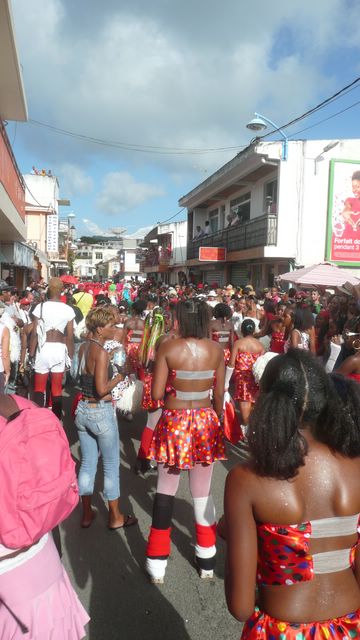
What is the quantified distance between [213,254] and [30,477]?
68.2ft

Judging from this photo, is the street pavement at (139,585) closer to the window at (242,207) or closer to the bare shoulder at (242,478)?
the bare shoulder at (242,478)

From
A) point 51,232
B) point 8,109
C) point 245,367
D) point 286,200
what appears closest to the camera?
point 245,367

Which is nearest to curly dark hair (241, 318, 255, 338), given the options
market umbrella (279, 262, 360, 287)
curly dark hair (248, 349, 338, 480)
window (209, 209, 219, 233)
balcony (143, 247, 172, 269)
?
market umbrella (279, 262, 360, 287)

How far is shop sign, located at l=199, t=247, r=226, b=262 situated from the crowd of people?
14.4m

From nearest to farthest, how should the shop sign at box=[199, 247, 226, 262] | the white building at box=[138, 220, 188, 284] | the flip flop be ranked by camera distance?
1. the flip flop
2. the shop sign at box=[199, 247, 226, 262]
3. the white building at box=[138, 220, 188, 284]

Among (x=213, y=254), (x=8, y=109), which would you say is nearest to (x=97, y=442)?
(x=8, y=109)

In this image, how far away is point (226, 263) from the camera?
76.9 ft

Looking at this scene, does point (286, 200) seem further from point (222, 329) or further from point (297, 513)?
point (297, 513)

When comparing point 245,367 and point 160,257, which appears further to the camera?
point 160,257

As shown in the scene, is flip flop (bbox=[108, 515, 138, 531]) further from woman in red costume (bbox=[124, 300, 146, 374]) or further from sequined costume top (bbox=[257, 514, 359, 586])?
sequined costume top (bbox=[257, 514, 359, 586])

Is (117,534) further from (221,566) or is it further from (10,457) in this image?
(10,457)

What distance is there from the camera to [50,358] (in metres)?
5.90

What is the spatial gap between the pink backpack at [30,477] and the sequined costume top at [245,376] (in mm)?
4427

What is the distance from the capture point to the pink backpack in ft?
4.75
